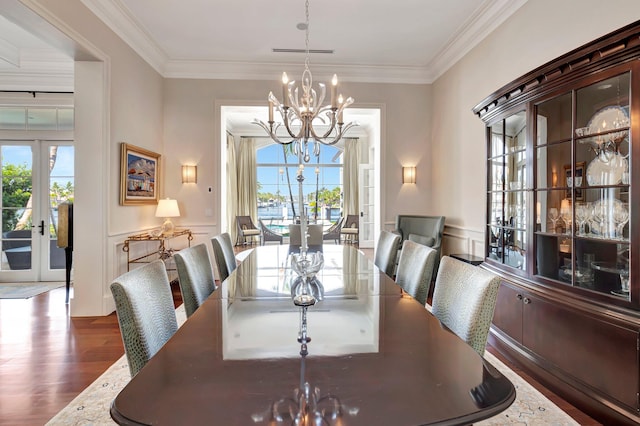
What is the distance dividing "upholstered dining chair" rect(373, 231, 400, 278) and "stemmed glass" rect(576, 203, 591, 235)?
44.0 inches

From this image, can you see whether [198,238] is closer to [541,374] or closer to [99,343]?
[99,343]

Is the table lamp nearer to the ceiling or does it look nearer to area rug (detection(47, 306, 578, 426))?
the ceiling

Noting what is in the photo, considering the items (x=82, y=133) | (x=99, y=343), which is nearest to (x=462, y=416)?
(x=99, y=343)

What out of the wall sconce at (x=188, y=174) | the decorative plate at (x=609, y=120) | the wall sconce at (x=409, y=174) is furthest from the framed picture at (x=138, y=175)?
the decorative plate at (x=609, y=120)

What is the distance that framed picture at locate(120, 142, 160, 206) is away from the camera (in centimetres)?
371

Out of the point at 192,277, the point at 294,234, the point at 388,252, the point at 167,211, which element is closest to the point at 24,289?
the point at 167,211

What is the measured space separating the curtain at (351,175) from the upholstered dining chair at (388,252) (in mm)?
6084

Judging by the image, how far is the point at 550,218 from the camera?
221 cm

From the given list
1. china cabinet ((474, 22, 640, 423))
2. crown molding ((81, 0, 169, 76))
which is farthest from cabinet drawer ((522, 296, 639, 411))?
crown molding ((81, 0, 169, 76))

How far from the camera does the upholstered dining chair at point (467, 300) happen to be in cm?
123

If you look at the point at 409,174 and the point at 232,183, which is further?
the point at 232,183

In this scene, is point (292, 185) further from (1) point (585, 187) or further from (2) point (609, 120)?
(2) point (609, 120)

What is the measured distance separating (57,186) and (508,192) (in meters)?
5.76

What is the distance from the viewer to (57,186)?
4.78 meters
